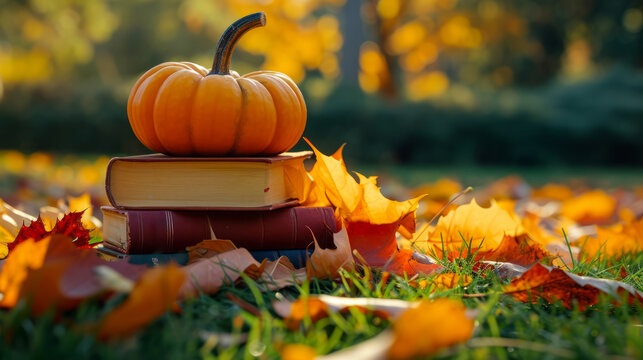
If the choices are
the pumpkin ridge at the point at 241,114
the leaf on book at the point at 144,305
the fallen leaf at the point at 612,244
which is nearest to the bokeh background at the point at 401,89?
the pumpkin ridge at the point at 241,114

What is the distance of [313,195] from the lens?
5.40 feet

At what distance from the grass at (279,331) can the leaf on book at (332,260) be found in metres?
0.08

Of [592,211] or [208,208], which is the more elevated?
[208,208]

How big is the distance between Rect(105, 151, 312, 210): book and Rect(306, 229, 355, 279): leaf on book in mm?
201

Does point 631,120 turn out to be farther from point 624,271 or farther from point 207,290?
point 207,290

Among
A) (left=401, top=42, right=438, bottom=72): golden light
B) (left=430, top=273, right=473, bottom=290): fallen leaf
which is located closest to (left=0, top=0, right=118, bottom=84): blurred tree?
(left=401, top=42, right=438, bottom=72): golden light

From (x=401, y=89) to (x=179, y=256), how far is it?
41.5ft

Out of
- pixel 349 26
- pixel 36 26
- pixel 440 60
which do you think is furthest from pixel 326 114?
pixel 440 60

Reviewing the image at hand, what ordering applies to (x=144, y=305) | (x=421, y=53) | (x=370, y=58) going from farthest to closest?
(x=370, y=58) < (x=421, y=53) < (x=144, y=305)

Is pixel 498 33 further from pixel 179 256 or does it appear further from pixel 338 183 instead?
pixel 179 256

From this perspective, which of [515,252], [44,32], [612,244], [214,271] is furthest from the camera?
[44,32]

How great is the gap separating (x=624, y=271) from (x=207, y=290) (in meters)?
1.11

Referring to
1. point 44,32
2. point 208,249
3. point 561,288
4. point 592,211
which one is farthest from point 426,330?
point 44,32

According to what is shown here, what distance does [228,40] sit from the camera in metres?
1.57
